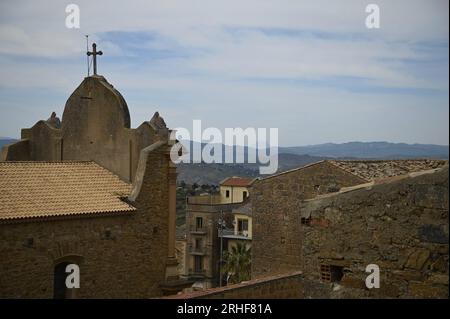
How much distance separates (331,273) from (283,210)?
41.2 ft

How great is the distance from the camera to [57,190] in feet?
52.0

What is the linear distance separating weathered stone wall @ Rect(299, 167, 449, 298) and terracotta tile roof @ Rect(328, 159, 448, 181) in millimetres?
10950

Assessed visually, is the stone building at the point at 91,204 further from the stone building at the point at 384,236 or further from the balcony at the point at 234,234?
the balcony at the point at 234,234

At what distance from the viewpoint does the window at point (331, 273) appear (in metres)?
7.47

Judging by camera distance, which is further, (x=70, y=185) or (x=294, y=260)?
(x=294, y=260)

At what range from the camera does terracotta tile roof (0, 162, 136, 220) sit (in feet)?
47.9

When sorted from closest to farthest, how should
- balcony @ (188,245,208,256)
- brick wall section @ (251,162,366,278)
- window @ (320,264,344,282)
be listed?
window @ (320,264,344,282) → brick wall section @ (251,162,366,278) → balcony @ (188,245,208,256)

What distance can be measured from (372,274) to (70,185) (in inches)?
434

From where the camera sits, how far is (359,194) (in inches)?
288

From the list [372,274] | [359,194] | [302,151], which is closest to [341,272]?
[372,274]

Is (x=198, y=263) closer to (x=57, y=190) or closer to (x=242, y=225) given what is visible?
(x=242, y=225)

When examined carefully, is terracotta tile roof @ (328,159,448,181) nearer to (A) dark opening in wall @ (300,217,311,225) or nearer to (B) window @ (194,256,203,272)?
(A) dark opening in wall @ (300,217,311,225)

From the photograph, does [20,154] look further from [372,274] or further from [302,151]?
[302,151]

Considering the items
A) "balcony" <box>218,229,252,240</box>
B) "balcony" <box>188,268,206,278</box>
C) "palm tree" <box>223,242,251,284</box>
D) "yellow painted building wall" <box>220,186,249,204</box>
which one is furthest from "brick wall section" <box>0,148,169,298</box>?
"yellow painted building wall" <box>220,186,249,204</box>
